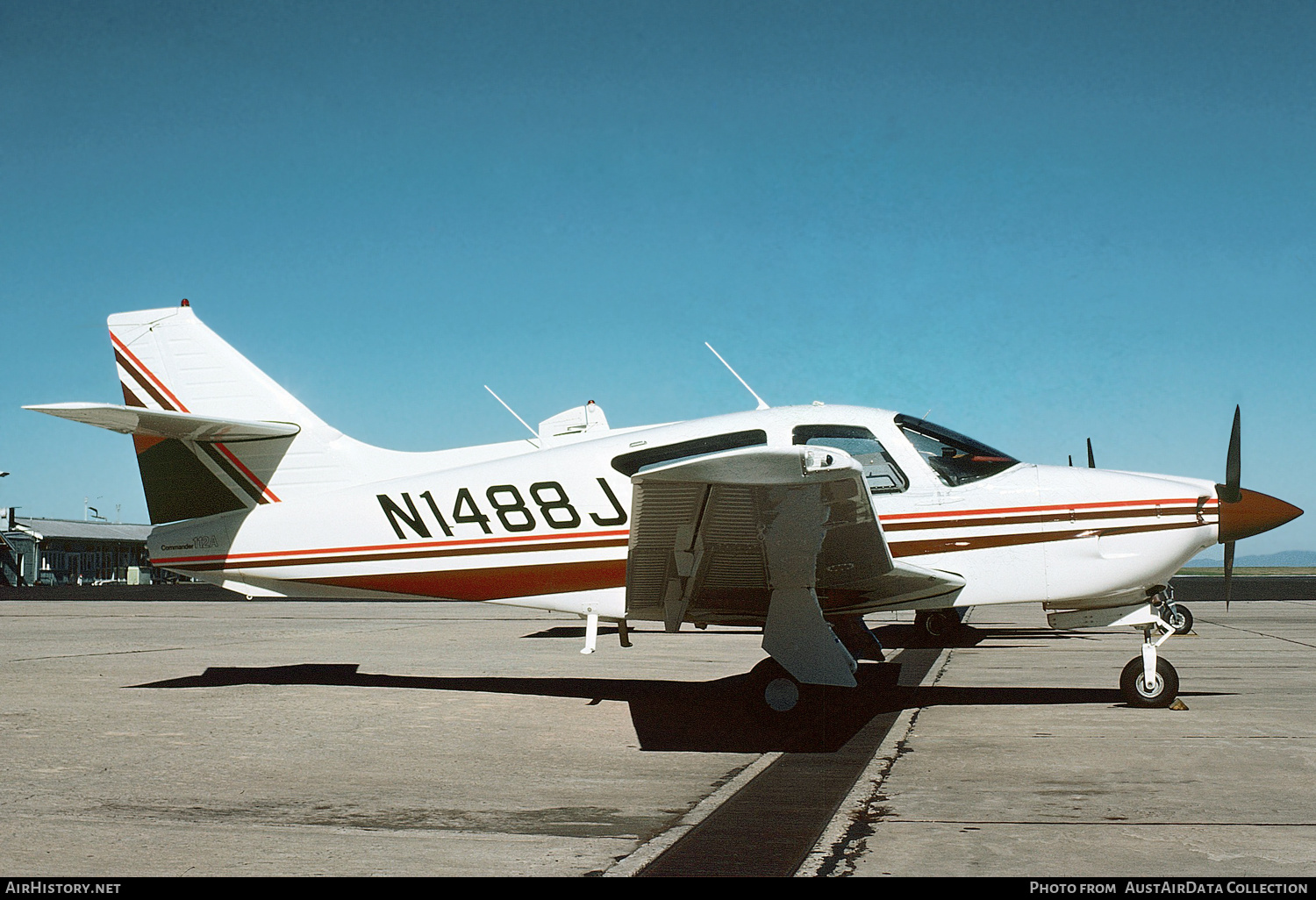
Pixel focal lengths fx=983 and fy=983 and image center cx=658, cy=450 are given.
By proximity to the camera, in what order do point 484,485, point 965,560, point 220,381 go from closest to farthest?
point 965,560 < point 484,485 < point 220,381

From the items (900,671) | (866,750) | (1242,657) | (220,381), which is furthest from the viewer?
(1242,657)

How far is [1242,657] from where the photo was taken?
12.2m

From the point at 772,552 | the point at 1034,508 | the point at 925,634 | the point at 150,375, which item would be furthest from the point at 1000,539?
the point at 925,634

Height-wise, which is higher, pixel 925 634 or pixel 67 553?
pixel 925 634

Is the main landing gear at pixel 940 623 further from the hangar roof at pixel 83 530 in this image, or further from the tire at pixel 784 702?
the hangar roof at pixel 83 530

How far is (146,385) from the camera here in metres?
9.02

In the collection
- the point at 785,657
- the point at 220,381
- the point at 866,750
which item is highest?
the point at 220,381

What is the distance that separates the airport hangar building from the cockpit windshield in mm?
53643

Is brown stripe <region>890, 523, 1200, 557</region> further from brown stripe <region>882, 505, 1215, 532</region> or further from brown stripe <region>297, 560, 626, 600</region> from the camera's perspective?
brown stripe <region>297, 560, 626, 600</region>

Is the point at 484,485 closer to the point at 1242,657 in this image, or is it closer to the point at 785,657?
the point at 785,657

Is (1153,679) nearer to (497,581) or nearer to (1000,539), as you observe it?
(1000,539)

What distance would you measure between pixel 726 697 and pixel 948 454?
2.94 metres

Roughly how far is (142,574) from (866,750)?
63.1 meters

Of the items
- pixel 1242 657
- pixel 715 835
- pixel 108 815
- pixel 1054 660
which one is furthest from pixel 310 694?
pixel 1242 657
